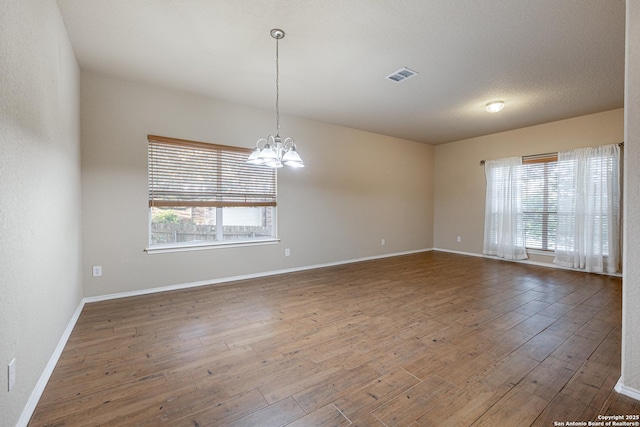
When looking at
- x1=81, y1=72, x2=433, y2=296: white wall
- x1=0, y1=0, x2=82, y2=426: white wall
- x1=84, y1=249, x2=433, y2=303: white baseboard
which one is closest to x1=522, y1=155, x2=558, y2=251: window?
x1=81, y1=72, x2=433, y2=296: white wall

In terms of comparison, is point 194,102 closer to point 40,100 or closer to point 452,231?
point 40,100

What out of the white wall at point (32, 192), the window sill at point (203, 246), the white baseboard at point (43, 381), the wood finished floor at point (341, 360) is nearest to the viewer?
the white wall at point (32, 192)

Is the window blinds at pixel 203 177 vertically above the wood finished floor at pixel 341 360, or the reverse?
the window blinds at pixel 203 177

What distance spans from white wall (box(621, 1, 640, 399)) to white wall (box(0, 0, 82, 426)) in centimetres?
331

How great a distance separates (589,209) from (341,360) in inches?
206

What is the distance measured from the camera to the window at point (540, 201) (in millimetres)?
5133

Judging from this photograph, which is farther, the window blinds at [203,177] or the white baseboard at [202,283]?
the window blinds at [203,177]

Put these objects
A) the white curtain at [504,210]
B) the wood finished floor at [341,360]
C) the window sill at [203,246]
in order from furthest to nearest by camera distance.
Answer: the white curtain at [504,210] → the window sill at [203,246] → the wood finished floor at [341,360]

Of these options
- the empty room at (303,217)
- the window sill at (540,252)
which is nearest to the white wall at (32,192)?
the empty room at (303,217)

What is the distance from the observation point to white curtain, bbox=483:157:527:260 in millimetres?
5523

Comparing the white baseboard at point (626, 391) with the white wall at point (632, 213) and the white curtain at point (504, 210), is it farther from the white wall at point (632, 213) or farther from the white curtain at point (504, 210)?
the white curtain at point (504, 210)

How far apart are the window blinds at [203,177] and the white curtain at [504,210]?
475cm

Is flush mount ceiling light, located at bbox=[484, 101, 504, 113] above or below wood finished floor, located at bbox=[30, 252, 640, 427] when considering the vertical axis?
above

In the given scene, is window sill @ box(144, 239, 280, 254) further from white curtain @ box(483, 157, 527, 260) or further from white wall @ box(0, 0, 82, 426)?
white curtain @ box(483, 157, 527, 260)
